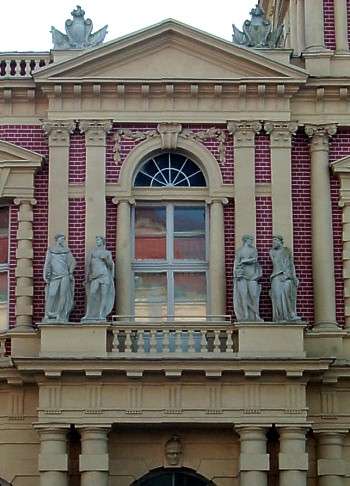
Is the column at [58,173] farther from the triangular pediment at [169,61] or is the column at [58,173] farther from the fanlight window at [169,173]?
the fanlight window at [169,173]

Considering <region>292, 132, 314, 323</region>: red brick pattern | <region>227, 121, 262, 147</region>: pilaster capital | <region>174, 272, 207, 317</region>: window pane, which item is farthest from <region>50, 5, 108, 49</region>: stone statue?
<region>174, 272, 207, 317</region>: window pane

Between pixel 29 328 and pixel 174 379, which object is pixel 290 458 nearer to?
pixel 174 379

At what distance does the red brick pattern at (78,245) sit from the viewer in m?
24.0

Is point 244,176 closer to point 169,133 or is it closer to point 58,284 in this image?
point 169,133

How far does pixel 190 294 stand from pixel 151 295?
2.46ft

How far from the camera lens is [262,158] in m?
25.0

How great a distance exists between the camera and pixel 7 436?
937 inches

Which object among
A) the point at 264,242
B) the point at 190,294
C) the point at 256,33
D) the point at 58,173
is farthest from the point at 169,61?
the point at 190,294

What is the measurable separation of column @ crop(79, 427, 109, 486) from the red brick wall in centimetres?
922

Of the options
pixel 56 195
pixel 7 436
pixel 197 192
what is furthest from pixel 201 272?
pixel 7 436

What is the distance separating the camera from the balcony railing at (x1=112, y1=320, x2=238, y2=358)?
76.0 ft

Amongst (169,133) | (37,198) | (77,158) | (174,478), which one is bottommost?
(174,478)

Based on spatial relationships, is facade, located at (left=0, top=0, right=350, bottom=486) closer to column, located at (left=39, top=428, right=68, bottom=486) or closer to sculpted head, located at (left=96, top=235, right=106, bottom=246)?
column, located at (left=39, top=428, right=68, bottom=486)

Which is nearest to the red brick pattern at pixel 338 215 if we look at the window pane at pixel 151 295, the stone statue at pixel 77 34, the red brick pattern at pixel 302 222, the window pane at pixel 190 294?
the red brick pattern at pixel 302 222
